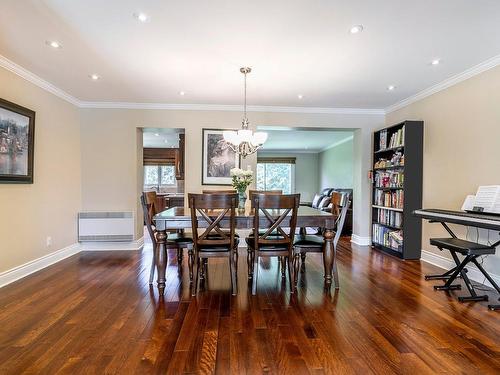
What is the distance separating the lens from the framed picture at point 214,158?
4969mm

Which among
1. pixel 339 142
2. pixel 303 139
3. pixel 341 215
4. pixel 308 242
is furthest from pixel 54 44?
pixel 339 142

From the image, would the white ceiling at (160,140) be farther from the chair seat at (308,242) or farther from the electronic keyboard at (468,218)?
the electronic keyboard at (468,218)

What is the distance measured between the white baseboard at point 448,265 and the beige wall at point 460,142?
3.4 inches

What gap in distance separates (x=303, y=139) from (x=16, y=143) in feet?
21.7

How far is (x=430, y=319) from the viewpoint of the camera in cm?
233

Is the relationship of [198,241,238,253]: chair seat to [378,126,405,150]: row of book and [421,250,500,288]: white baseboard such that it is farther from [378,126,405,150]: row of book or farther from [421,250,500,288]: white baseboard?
[378,126,405,150]: row of book

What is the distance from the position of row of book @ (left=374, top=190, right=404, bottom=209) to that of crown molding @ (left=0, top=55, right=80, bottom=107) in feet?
17.0

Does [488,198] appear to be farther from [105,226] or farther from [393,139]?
[105,226]

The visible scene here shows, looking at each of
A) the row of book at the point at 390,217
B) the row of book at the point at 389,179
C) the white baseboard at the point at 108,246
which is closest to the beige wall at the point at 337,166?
the row of book at the point at 389,179

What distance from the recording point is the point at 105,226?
468 centimetres

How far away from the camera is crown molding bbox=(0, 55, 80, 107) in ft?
10.3

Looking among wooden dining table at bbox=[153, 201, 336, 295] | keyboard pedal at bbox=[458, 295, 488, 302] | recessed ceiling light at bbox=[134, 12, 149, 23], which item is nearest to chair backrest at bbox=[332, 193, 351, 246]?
wooden dining table at bbox=[153, 201, 336, 295]

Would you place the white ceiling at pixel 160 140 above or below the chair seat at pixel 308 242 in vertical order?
above

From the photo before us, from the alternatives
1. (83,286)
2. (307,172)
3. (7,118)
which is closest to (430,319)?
(83,286)
